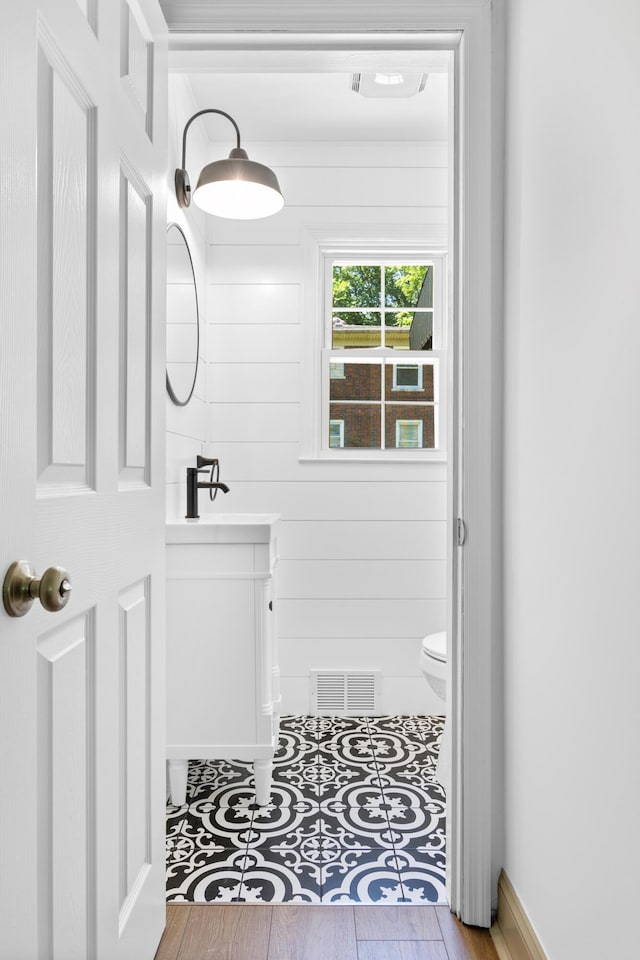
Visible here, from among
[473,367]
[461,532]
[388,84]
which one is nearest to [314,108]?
[388,84]

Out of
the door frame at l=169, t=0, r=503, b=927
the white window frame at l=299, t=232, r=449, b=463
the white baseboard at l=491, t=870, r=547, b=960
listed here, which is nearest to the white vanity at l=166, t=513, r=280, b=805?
the door frame at l=169, t=0, r=503, b=927

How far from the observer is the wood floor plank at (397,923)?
1524 mm

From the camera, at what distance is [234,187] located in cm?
217

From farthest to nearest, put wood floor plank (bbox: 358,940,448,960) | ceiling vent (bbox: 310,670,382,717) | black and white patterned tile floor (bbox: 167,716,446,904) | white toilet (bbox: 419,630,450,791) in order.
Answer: ceiling vent (bbox: 310,670,382,717), white toilet (bbox: 419,630,450,791), black and white patterned tile floor (bbox: 167,716,446,904), wood floor plank (bbox: 358,940,448,960)

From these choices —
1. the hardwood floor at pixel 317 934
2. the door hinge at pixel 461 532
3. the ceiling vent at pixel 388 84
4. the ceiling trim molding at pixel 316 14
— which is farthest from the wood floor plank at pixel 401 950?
the ceiling vent at pixel 388 84

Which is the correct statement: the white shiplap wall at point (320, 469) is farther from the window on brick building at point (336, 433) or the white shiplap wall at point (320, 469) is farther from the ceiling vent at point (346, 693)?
the window on brick building at point (336, 433)

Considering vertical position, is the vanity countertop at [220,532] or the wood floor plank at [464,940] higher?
the vanity countertop at [220,532]

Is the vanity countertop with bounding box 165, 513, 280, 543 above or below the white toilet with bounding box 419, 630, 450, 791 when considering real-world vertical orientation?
above

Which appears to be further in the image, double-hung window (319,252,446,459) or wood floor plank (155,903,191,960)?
double-hung window (319,252,446,459)

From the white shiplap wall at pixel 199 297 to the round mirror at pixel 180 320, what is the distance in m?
0.06

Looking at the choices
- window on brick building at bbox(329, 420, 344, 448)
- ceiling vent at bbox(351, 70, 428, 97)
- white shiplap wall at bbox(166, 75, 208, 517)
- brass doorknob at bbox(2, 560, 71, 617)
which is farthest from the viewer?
window on brick building at bbox(329, 420, 344, 448)

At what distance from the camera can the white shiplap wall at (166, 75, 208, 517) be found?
2.32 metres

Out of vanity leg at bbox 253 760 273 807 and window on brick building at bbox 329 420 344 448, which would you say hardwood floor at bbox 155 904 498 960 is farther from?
window on brick building at bbox 329 420 344 448

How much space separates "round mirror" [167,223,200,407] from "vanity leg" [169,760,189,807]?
1245 millimetres
